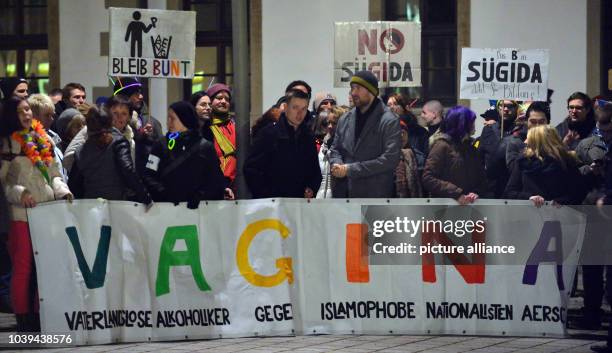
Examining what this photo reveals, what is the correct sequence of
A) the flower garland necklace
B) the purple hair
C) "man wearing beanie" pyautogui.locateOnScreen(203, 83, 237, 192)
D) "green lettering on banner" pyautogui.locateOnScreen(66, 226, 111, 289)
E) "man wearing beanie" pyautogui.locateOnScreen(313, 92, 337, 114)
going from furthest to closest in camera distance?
"man wearing beanie" pyautogui.locateOnScreen(313, 92, 337, 114), "man wearing beanie" pyautogui.locateOnScreen(203, 83, 237, 192), the purple hair, the flower garland necklace, "green lettering on banner" pyautogui.locateOnScreen(66, 226, 111, 289)

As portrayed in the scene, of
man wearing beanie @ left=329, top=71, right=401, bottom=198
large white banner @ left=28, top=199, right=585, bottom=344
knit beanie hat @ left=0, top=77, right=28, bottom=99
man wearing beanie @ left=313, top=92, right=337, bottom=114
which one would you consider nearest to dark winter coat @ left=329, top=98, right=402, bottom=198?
man wearing beanie @ left=329, top=71, right=401, bottom=198

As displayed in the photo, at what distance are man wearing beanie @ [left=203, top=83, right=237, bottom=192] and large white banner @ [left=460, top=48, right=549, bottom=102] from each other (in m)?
2.85

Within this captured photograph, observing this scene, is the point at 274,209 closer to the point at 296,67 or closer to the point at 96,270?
the point at 96,270

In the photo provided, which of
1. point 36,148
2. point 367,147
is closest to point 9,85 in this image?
point 36,148

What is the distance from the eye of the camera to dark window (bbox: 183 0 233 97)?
64.2ft

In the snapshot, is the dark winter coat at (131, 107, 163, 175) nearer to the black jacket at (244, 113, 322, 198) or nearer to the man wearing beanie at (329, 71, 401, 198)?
the black jacket at (244, 113, 322, 198)

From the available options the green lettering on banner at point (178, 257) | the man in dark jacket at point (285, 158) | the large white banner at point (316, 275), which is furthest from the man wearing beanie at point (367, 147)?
the green lettering on banner at point (178, 257)

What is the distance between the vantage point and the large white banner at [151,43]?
41.4 feet

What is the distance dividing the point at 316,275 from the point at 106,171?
1760 millimetres

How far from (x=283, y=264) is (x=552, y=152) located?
2.29m

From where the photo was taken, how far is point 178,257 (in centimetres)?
1020

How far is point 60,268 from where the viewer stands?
391 inches

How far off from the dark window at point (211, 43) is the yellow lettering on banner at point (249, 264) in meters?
9.31

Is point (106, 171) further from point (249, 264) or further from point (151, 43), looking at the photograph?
point (151, 43)
